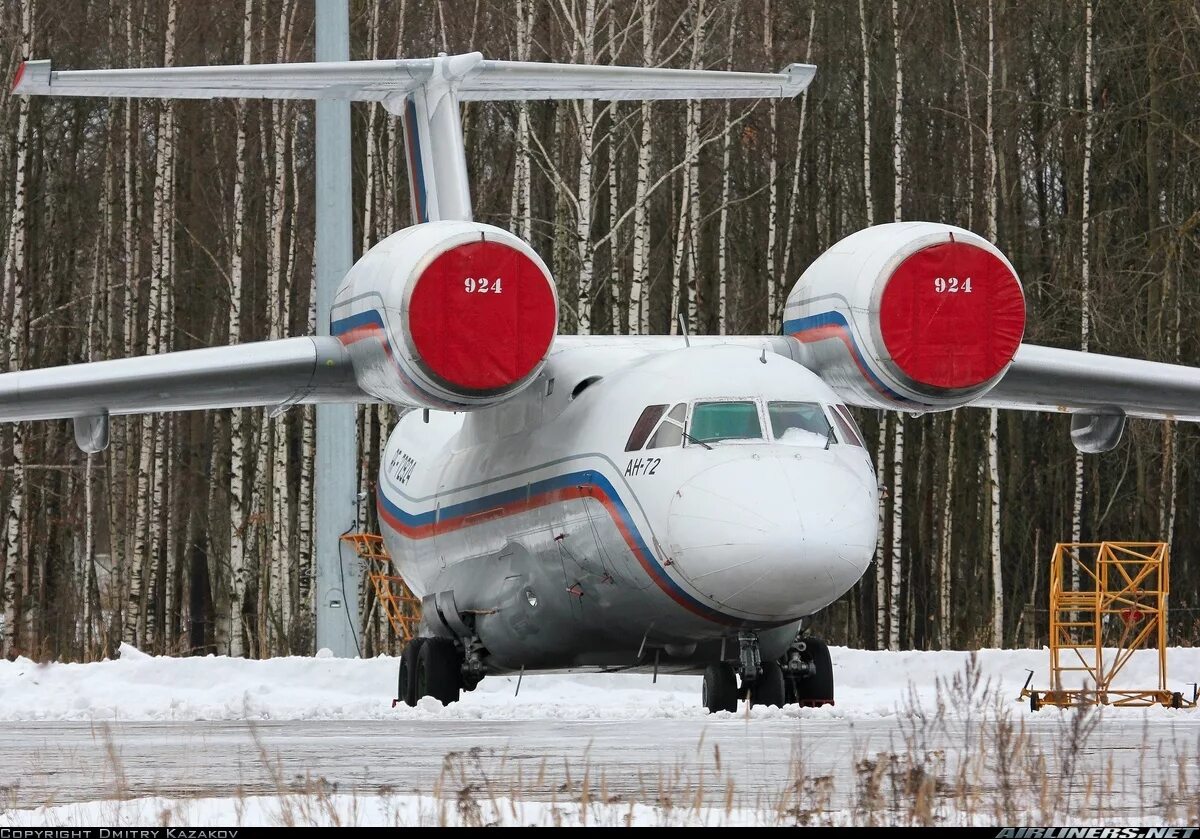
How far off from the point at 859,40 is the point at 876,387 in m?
16.8

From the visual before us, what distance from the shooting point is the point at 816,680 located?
13.6 metres

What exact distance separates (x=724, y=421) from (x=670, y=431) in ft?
1.11

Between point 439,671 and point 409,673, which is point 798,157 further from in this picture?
point 439,671

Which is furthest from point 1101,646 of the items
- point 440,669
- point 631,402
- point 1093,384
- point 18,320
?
point 18,320

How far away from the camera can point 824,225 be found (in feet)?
100

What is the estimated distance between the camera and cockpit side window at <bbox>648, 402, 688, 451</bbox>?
11.8m

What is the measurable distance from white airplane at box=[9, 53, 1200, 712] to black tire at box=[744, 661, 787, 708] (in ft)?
0.05

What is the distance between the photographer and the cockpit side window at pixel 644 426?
11961 mm

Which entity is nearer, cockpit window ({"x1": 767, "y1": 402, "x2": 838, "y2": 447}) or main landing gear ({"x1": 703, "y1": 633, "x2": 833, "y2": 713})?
cockpit window ({"x1": 767, "y1": 402, "x2": 838, "y2": 447})

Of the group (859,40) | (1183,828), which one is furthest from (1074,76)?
(1183,828)

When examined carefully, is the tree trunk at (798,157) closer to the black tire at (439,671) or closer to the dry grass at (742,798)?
the black tire at (439,671)

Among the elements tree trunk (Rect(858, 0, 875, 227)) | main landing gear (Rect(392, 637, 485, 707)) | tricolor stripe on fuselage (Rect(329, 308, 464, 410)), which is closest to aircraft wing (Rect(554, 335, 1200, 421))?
tricolor stripe on fuselage (Rect(329, 308, 464, 410))

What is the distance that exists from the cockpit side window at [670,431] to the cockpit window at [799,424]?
54 centimetres

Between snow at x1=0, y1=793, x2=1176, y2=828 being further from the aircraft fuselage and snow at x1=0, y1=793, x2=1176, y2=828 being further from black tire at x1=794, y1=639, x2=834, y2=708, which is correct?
black tire at x1=794, y1=639, x2=834, y2=708
